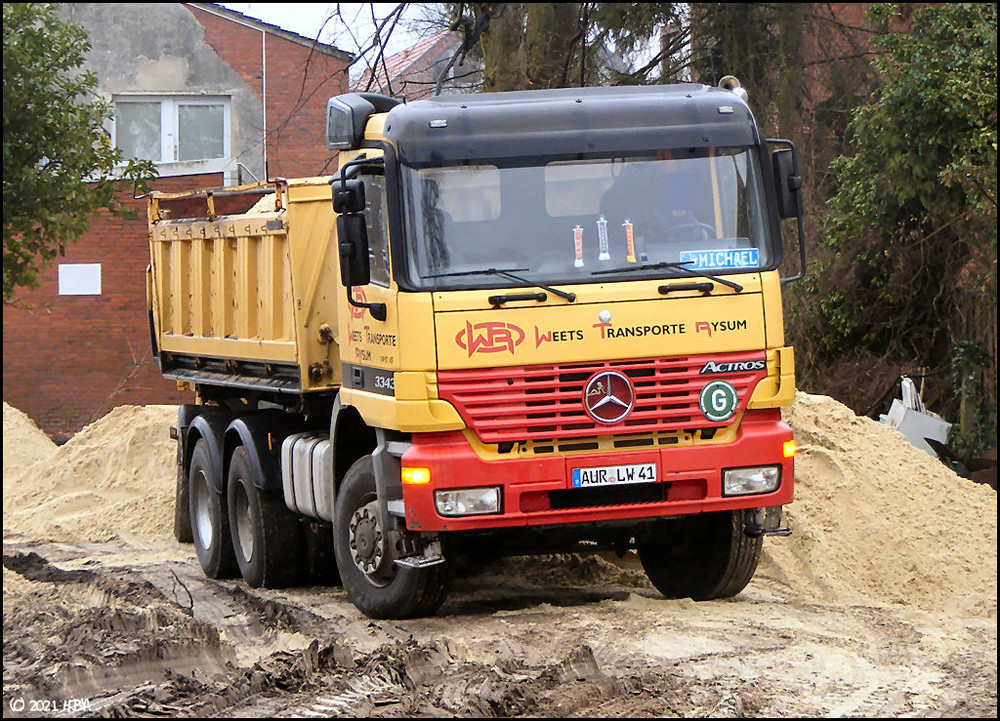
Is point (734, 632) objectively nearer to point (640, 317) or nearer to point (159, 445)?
point (640, 317)

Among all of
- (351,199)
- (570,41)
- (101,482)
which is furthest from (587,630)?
(101,482)

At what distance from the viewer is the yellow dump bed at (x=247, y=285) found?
10.0 meters

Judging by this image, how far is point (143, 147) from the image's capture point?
25.2 meters

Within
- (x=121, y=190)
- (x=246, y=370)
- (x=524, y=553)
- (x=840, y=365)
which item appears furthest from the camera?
(x=840, y=365)

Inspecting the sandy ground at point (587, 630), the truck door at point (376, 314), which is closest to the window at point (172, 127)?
the sandy ground at point (587, 630)

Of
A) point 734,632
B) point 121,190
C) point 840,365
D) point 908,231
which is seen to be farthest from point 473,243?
point 840,365

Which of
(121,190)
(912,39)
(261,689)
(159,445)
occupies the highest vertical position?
(912,39)

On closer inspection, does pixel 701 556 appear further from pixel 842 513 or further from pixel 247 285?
pixel 247 285

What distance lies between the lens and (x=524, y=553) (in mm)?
8867

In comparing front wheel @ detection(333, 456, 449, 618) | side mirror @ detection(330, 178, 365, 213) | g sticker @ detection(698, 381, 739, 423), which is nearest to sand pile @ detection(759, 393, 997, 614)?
g sticker @ detection(698, 381, 739, 423)

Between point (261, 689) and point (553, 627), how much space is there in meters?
1.85

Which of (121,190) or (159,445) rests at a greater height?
(121,190)

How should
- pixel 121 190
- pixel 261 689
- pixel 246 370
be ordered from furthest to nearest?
pixel 121 190 → pixel 246 370 → pixel 261 689

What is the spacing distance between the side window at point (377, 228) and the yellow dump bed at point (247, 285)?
1092 mm
